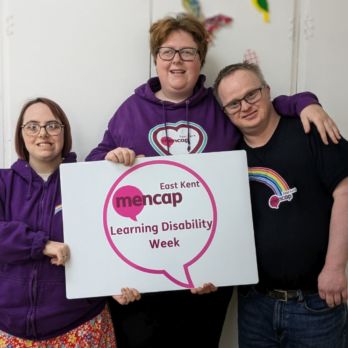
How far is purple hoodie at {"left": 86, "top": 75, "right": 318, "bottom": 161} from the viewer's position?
128 cm

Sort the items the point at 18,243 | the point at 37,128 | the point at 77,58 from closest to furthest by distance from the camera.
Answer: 1. the point at 18,243
2. the point at 37,128
3. the point at 77,58

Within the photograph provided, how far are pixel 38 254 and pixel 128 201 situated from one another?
311 millimetres

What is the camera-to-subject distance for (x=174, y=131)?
1.29m

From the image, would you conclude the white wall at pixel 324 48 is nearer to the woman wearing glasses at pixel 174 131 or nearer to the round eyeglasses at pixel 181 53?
the woman wearing glasses at pixel 174 131

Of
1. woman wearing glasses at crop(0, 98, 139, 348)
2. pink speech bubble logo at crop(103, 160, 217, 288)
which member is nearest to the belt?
pink speech bubble logo at crop(103, 160, 217, 288)

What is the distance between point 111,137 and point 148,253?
0.45 metres

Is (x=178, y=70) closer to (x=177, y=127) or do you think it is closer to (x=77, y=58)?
(x=177, y=127)

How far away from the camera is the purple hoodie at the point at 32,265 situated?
112 cm

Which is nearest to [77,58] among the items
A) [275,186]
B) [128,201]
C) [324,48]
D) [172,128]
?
[172,128]

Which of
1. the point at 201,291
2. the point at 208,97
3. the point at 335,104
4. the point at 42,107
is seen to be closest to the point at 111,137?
the point at 42,107

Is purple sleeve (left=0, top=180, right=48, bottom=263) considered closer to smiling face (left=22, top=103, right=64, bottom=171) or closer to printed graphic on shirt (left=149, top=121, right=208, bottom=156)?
smiling face (left=22, top=103, right=64, bottom=171)

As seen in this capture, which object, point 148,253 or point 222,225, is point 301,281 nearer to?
point 222,225

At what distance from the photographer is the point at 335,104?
161cm

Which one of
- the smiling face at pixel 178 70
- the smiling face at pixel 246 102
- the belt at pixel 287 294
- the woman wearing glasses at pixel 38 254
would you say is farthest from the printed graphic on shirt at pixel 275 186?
the woman wearing glasses at pixel 38 254
